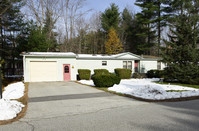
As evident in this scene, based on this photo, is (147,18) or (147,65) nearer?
(147,65)

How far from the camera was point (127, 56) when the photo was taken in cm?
2083

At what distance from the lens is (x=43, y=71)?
16.3 metres

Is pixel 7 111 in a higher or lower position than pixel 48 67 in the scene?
lower

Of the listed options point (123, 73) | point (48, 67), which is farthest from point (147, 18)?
point (48, 67)

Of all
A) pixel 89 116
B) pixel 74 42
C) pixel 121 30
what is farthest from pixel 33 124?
pixel 121 30

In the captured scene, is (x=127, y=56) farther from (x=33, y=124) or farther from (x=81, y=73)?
(x=33, y=124)

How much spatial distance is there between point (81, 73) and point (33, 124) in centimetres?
1305

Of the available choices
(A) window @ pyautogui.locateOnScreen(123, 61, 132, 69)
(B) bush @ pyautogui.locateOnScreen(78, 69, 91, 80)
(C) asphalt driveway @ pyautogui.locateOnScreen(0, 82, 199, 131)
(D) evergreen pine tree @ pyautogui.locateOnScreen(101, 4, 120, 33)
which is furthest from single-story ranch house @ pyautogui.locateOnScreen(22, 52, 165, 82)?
(D) evergreen pine tree @ pyautogui.locateOnScreen(101, 4, 120, 33)

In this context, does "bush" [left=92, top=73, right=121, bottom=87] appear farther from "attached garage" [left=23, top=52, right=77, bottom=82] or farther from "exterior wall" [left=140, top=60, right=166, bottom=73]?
"exterior wall" [left=140, top=60, right=166, bottom=73]

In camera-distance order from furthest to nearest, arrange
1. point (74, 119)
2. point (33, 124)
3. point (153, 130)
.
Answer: point (74, 119)
point (33, 124)
point (153, 130)

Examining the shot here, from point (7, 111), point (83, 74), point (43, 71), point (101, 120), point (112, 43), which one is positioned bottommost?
point (101, 120)

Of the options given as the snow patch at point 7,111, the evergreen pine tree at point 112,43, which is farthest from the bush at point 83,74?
the evergreen pine tree at point 112,43

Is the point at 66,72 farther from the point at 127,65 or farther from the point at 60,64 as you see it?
the point at 127,65

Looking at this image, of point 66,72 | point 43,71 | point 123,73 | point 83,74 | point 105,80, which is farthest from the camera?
point 123,73
